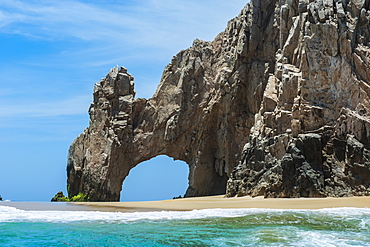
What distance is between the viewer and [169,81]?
114ft

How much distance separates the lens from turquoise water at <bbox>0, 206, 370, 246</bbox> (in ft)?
29.5

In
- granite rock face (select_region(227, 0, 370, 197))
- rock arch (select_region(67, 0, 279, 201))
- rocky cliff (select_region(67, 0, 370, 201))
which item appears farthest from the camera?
rock arch (select_region(67, 0, 279, 201))

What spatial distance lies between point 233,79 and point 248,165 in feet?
31.5

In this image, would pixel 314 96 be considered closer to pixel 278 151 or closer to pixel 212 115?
pixel 278 151

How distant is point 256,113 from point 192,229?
2158 cm

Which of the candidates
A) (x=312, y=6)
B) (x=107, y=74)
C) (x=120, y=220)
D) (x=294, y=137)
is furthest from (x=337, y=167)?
(x=107, y=74)

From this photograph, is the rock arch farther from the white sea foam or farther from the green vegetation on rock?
the white sea foam

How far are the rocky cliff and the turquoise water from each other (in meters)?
7.37

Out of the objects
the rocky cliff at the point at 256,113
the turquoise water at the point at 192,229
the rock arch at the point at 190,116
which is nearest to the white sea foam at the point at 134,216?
the turquoise water at the point at 192,229

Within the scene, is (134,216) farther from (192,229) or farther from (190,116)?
(190,116)

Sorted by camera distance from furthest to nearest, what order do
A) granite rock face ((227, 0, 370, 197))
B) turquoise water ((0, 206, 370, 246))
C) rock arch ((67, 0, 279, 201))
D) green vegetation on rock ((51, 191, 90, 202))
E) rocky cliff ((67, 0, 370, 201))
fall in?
1. green vegetation on rock ((51, 191, 90, 202))
2. rock arch ((67, 0, 279, 201))
3. rocky cliff ((67, 0, 370, 201))
4. granite rock face ((227, 0, 370, 197))
5. turquoise water ((0, 206, 370, 246))

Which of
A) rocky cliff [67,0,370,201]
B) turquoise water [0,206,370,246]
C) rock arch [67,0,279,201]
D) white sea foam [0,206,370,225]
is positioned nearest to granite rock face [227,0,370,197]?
rocky cliff [67,0,370,201]

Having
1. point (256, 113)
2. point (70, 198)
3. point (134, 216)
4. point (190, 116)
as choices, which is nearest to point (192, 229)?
point (134, 216)

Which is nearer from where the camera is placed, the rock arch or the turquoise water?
the turquoise water
